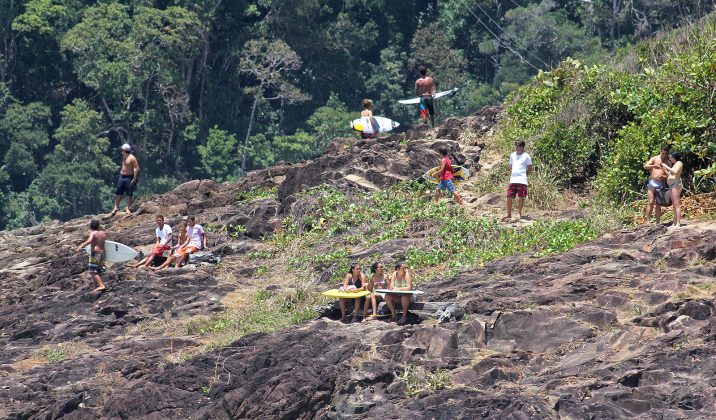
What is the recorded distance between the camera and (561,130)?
25.1 meters

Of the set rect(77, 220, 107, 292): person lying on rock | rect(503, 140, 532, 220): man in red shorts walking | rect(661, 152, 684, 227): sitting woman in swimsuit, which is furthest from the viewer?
rect(77, 220, 107, 292): person lying on rock

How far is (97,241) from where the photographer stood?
2359 cm

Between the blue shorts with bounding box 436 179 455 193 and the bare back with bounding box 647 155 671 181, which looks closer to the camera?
the bare back with bounding box 647 155 671 181

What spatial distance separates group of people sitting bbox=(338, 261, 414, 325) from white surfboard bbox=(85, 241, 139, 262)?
16.7 ft

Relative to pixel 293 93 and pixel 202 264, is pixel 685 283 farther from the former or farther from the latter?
pixel 293 93

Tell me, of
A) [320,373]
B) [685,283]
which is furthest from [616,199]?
[320,373]

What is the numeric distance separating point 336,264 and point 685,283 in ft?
20.0

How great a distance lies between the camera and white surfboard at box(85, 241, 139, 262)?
2395 cm

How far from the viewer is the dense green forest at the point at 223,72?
5378 centimetres

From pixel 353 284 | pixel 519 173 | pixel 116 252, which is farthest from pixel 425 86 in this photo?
pixel 353 284

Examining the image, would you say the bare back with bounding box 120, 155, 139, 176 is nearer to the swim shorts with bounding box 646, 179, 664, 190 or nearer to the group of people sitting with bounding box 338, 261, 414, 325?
the group of people sitting with bounding box 338, 261, 414, 325

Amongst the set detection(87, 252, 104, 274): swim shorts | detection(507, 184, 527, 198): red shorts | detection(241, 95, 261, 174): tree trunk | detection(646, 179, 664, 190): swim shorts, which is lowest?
detection(241, 95, 261, 174): tree trunk

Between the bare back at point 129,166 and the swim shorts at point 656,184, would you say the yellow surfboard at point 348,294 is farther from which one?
the bare back at point 129,166

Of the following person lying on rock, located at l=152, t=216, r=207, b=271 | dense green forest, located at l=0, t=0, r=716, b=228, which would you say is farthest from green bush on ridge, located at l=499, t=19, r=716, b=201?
dense green forest, located at l=0, t=0, r=716, b=228
